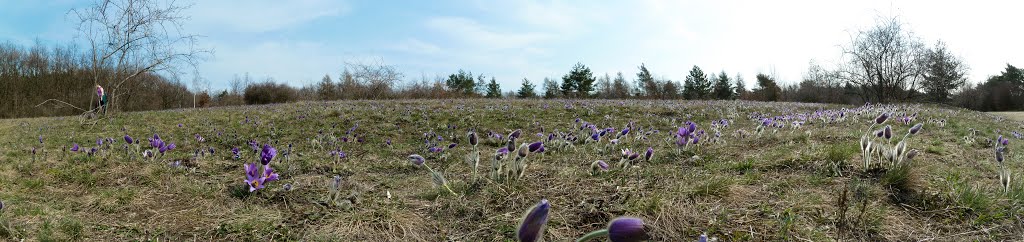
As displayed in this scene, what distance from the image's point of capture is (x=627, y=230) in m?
1.19

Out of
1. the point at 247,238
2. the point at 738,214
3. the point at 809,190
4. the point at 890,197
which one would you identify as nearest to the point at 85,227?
the point at 247,238

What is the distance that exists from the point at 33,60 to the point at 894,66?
41.9 metres

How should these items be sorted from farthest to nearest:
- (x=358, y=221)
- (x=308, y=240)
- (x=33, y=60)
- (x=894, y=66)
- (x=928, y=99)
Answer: (x=33, y=60) < (x=928, y=99) < (x=894, y=66) < (x=358, y=221) < (x=308, y=240)

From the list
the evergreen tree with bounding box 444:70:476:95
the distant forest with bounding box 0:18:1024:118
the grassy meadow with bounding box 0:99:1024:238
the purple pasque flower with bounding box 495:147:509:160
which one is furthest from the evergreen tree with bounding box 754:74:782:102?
the purple pasque flower with bounding box 495:147:509:160

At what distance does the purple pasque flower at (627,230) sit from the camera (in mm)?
1187

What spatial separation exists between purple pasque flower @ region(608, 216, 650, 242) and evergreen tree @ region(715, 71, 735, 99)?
44.0m

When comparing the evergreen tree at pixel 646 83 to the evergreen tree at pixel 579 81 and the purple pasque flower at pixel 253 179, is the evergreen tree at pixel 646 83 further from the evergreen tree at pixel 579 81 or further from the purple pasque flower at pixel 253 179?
the purple pasque flower at pixel 253 179

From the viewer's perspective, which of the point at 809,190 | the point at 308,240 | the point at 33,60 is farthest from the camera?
the point at 33,60

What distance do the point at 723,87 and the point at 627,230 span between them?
4565cm

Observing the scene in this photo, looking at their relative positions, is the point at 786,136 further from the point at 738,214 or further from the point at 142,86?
the point at 142,86

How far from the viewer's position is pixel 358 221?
262 cm

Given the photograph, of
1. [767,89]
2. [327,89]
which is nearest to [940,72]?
[767,89]

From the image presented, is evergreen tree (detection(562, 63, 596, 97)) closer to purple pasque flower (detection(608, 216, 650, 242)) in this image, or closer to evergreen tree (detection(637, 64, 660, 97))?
evergreen tree (detection(637, 64, 660, 97))

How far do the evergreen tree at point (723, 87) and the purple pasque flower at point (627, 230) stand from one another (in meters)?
44.0
